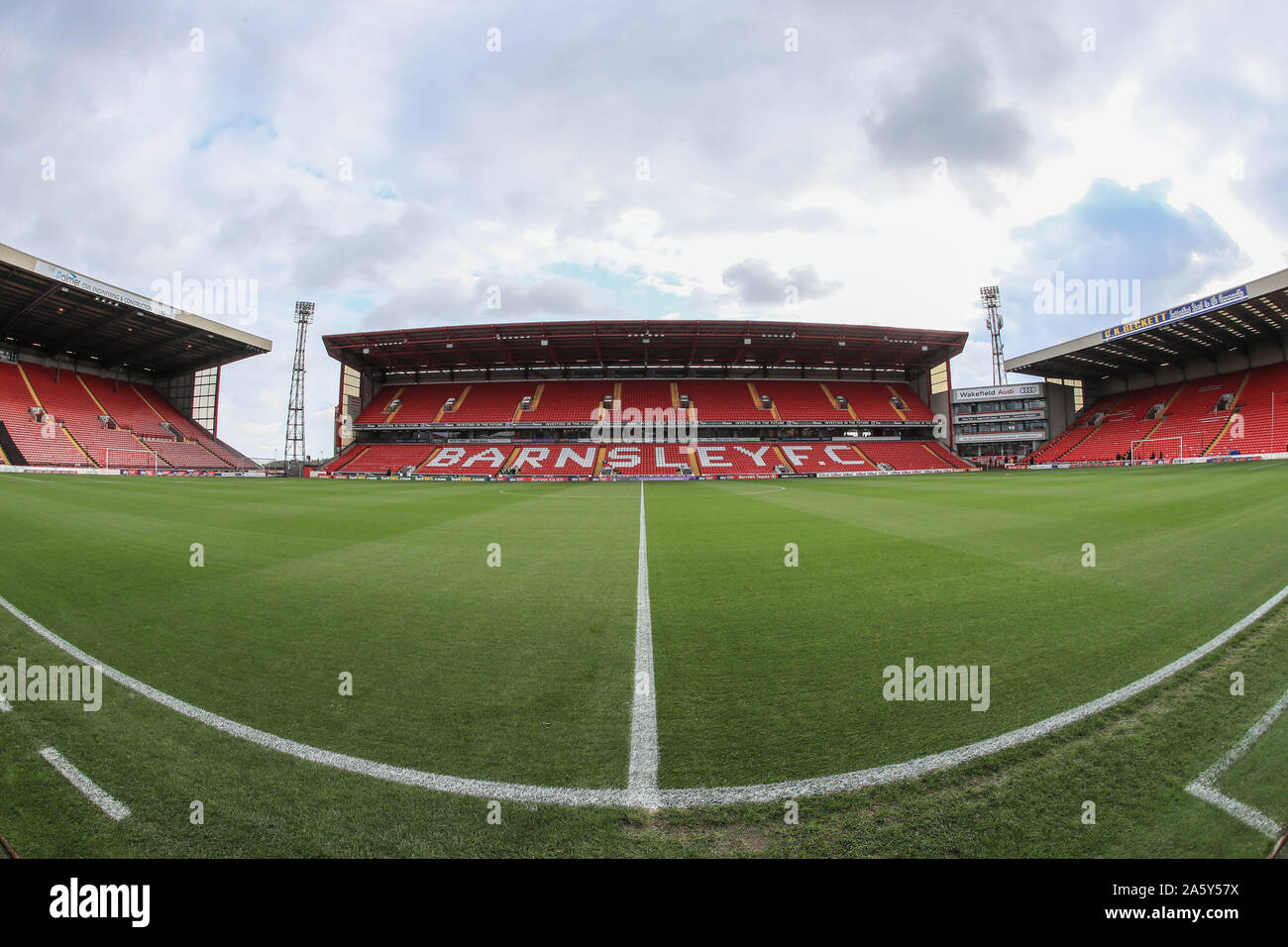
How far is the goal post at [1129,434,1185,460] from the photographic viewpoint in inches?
1470

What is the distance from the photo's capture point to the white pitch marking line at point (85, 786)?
2.23m

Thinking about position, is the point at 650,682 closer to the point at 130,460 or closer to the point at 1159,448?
the point at 1159,448

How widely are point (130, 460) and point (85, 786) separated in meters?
55.7

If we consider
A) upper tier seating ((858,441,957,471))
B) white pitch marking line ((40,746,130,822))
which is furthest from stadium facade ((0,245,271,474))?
upper tier seating ((858,441,957,471))

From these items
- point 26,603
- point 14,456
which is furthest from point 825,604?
point 14,456

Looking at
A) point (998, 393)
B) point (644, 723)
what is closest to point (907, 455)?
point (998, 393)

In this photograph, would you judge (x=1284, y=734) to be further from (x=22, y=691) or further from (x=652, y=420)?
(x=652, y=420)

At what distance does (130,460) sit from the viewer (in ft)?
134

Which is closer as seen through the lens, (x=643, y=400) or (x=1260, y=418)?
(x=1260, y=418)

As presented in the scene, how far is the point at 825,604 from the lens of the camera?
5.34m

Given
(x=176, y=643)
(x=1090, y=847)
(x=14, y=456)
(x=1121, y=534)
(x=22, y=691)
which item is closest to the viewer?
(x=1090, y=847)

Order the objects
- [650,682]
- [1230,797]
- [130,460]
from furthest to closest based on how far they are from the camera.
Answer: [130,460], [650,682], [1230,797]

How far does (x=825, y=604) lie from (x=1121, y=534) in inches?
299
